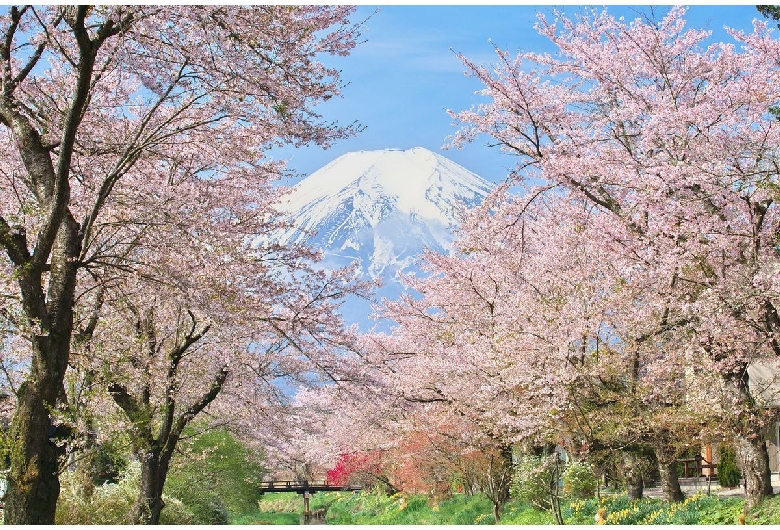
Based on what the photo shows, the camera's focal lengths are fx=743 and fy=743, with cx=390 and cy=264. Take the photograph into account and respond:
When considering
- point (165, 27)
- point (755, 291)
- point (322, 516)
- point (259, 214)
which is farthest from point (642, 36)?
point (322, 516)

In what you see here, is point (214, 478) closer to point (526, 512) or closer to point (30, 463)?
point (526, 512)

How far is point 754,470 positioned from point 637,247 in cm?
382

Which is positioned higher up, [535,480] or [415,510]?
[535,480]

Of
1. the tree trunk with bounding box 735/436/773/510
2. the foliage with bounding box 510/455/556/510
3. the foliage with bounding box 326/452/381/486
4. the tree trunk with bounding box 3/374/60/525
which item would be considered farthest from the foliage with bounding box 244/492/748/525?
the tree trunk with bounding box 3/374/60/525

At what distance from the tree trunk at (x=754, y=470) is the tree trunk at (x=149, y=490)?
918 cm

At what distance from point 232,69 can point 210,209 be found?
391 cm

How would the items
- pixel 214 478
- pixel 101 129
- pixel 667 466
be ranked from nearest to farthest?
pixel 101 129, pixel 667 466, pixel 214 478

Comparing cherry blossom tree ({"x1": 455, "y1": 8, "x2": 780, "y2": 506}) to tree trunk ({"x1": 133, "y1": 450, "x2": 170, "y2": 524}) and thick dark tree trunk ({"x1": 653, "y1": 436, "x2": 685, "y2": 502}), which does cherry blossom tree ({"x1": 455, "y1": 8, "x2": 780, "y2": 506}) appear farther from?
tree trunk ({"x1": 133, "y1": 450, "x2": 170, "y2": 524})

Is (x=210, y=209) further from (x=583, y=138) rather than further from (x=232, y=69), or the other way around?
(x=583, y=138)

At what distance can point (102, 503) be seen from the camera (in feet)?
40.0

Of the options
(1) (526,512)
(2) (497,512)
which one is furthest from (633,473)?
(2) (497,512)

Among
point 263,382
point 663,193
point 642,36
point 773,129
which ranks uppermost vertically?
point 642,36

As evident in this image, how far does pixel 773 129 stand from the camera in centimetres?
1023

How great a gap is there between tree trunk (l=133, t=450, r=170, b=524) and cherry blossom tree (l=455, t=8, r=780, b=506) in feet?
24.0
